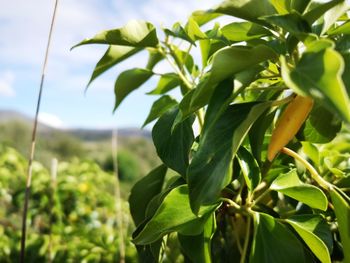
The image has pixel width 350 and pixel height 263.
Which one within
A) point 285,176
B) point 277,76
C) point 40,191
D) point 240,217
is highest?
point 277,76

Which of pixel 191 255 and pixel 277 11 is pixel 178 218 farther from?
pixel 277 11

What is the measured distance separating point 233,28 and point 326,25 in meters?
0.10

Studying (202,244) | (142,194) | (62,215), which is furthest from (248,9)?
(62,215)

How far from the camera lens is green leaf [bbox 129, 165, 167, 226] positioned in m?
0.77

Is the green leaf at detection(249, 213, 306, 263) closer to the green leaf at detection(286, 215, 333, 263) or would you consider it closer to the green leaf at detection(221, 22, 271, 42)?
the green leaf at detection(286, 215, 333, 263)

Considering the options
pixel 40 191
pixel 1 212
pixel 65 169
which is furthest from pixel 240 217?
pixel 1 212

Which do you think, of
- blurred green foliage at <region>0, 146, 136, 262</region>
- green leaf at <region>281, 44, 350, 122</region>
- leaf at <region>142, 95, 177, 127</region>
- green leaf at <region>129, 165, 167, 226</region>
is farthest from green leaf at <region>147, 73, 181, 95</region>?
blurred green foliage at <region>0, 146, 136, 262</region>

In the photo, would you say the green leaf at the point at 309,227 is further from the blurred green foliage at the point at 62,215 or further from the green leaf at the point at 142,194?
the blurred green foliage at the point at 62,215

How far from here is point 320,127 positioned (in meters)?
0.64

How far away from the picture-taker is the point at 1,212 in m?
2.64

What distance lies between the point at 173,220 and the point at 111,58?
0.25 m

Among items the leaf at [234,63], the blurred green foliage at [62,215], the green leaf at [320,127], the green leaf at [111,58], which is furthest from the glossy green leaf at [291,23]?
the blurred green foliage at [62,215]

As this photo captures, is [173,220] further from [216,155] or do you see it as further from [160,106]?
[160,106]

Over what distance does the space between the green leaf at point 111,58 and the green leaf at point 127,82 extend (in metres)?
0.08
